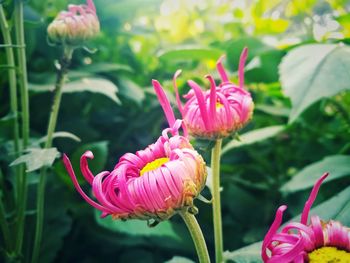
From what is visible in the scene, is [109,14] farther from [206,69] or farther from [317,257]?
[317,257]

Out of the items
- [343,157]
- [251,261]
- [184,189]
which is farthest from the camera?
[343,157]

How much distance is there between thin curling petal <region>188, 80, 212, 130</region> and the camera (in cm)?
34

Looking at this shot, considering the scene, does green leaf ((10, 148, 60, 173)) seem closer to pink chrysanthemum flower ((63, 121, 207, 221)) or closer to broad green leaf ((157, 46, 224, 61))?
pink chrysanthemum flower ((63, 121, 207, 221))

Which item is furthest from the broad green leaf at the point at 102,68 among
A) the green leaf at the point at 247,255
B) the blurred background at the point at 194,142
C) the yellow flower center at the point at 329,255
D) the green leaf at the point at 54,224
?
the yellow flower center at the point at 329,255

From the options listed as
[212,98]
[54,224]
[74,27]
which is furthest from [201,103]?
[54,224]

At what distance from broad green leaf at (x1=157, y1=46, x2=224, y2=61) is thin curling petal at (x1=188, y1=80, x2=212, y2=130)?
37 centimetres

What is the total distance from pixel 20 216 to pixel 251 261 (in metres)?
0.27

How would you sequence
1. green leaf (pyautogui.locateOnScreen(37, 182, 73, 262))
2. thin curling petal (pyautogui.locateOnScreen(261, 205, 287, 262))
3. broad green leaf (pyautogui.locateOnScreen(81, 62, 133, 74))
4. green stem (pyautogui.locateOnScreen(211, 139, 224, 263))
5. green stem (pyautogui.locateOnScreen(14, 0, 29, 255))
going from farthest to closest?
broad green leaf (pyautogui.locateOnScreen(81, 62, 133, 74)) < green leaf (pyautogui.locateOnScreen(37, 182, 73, 262)) < green stem (pyautogui.locateOnScreen(14, 0, 29, 255)) < green stem (pyautogui.locateOnScreen(211, 139, 224, 263)) < thin curling petal (pyautogui.locateOnScreen(261, 205, 287, 262))

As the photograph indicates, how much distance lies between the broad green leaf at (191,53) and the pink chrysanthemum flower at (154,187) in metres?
0.43

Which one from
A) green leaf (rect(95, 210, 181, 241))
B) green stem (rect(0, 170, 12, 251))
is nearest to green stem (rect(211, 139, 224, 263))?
green leaf (rect(95, 210, 181, 241))

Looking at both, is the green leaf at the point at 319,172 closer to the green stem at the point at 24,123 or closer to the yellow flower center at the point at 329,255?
the yellow flower center at the point at 329,255

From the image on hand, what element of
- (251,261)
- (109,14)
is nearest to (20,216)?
(251,261)

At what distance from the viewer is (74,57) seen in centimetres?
84

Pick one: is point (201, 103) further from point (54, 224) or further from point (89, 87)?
point (54, 224)
